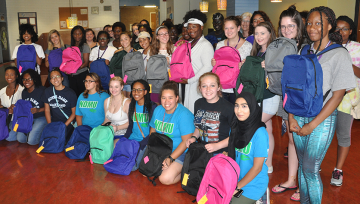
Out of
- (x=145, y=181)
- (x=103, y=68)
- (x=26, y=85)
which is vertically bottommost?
(x=145, y=181)

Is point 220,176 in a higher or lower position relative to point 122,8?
lower

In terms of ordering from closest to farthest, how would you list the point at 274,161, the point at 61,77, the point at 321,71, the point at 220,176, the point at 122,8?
the point at 321,71 < the point at 220,176 < the point at 274,161 < the point at 61,77 < the point at 122,8

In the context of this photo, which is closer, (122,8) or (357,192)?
(357,192)

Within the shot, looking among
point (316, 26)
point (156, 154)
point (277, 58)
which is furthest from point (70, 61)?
point (316, 26)

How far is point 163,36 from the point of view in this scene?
3.90m

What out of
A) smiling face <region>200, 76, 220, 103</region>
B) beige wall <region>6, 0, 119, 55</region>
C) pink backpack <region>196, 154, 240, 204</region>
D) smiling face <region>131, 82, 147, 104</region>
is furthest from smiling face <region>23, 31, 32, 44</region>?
beige wall <region>6, 0, 119, 55</region>

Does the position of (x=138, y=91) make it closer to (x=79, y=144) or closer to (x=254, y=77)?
(x=79, y=144)

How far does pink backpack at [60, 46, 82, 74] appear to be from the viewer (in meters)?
4.56

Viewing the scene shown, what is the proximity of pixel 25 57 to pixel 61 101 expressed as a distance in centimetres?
129

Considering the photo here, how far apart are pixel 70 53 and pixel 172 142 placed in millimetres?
2570

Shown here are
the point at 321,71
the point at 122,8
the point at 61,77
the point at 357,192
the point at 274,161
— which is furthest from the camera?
the point at 122,8

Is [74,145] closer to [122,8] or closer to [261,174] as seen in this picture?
[261,174]

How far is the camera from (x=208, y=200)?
231cm

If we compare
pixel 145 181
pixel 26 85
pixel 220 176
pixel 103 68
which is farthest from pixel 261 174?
pixel 26 85
